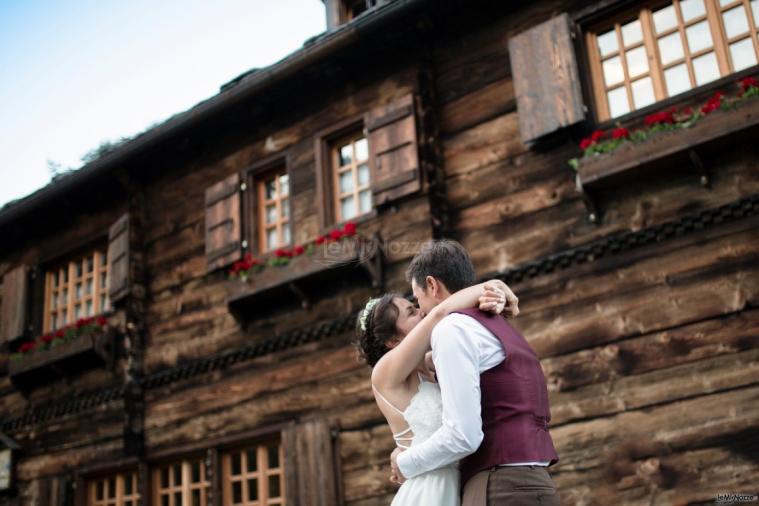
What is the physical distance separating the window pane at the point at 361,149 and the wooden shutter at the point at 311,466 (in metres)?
2.81

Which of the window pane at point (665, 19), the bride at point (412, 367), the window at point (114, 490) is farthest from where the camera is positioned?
the window at point (114, 490)

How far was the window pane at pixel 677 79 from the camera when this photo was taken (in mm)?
7066

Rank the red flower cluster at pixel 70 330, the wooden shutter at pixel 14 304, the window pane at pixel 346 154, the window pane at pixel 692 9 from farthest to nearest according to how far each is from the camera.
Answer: the wooden shutter at pixel 14 304 < the red flower cluster at pixel 70 330 < the window pane at pixel 346 154 < the window pane at pixel 692 9

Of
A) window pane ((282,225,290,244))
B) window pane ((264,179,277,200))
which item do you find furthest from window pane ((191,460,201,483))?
window pane ((264,179,277,200))

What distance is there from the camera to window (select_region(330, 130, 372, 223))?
29.8 feet

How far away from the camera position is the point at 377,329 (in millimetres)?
3529

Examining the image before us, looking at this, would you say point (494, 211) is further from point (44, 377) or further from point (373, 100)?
point (44, 377)

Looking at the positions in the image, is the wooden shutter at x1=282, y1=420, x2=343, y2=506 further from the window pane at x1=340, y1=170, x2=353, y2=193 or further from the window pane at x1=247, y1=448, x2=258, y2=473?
the window pane at x1=340, y1=170, x2=353, y2=193

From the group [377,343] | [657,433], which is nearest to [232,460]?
[657,433]

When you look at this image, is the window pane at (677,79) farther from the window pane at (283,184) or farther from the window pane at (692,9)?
the window pane at (283,184)

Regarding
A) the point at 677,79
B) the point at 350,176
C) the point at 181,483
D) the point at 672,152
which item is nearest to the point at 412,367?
the point at 672,152

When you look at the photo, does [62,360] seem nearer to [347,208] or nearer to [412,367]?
[347,208]

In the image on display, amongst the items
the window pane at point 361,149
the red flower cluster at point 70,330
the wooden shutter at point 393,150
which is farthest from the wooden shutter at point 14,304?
the wooden shutter at point 393,150

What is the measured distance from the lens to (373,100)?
9117mm
